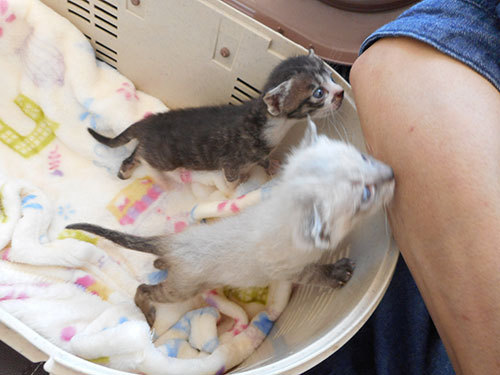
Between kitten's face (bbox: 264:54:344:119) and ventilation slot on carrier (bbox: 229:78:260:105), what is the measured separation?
0.18m

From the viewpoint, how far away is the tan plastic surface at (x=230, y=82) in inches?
42.7

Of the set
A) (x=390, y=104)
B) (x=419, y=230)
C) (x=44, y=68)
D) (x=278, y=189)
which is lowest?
(x=44, y=68)

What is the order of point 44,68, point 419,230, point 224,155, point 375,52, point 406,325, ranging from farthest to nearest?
point 44,68, point 224,155, point 406,325, point 375,52, point 419,230

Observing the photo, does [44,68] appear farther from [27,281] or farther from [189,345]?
[189,345]

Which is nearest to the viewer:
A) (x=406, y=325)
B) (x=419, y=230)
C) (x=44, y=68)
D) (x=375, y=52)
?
(x=419, y=230)

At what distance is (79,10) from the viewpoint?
A: 1869 mm

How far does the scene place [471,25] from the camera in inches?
42.9

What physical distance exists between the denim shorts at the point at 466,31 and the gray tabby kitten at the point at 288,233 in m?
0.33

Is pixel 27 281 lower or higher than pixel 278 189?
lower

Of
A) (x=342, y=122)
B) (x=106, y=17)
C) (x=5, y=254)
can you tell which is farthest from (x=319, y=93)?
(x=5, y=254)

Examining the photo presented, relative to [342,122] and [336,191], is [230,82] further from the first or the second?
[336,191]

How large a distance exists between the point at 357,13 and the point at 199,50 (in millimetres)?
655

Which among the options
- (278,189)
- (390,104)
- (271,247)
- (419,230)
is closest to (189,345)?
(271,247)

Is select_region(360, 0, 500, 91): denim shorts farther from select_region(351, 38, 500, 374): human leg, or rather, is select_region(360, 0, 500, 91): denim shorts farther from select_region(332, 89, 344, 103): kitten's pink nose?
select_region(332, 89, 344, 103): kitten's pink nose
